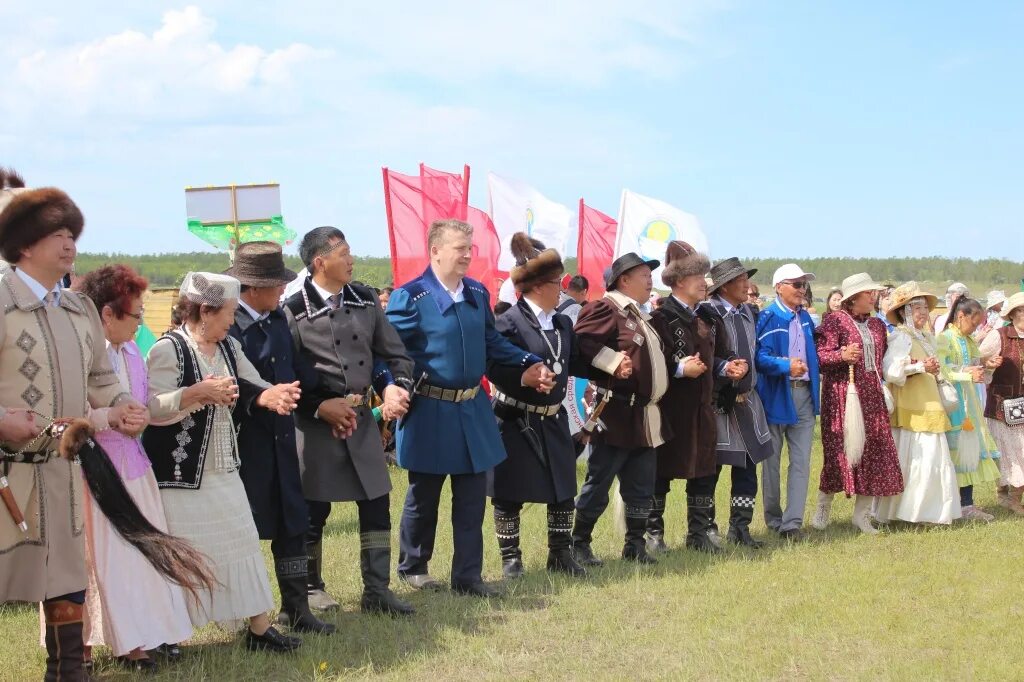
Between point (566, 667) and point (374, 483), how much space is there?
1504 mm

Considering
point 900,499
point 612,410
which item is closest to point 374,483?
point 612,410

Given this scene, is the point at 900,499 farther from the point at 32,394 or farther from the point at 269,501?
the point at 32,394

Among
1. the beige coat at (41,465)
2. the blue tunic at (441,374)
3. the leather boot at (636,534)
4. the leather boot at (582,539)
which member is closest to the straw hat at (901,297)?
the leather boot at (636,534)

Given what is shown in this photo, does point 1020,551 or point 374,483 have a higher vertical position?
point 374,483

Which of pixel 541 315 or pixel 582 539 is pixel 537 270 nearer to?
pixel 541 315

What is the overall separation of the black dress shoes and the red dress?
4.93 m

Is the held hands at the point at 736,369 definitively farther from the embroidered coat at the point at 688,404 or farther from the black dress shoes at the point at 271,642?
the black dress shoes at the point at 271,642

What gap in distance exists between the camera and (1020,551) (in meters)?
7.84

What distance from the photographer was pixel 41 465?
4277 millimetres

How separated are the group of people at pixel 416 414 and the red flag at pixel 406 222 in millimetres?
4396

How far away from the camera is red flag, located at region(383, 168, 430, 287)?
12.1 meters

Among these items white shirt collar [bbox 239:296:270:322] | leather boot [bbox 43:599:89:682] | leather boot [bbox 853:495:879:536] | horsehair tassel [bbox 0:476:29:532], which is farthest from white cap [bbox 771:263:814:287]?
horsehair tassel [bbox 0:476:29:532]

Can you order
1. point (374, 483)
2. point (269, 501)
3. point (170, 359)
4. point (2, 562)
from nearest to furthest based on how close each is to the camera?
1. point (2, 562)
2. point (170, 359)
3. point (269, 501)
4. point (374, 483)

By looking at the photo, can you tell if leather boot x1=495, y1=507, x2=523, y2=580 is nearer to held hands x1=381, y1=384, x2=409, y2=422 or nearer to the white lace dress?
held hands x1=381, y1=384, x2=409, y2=422
